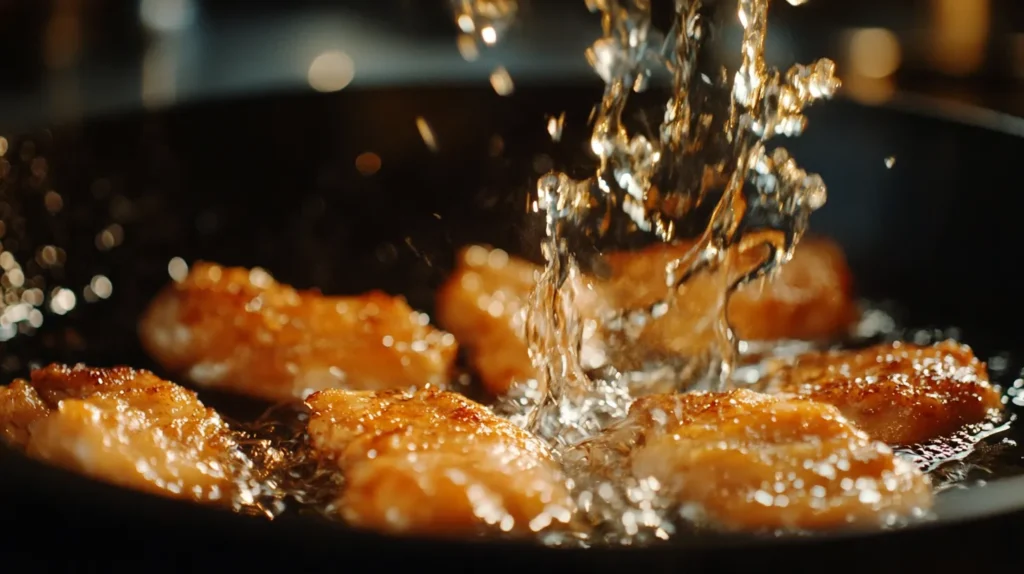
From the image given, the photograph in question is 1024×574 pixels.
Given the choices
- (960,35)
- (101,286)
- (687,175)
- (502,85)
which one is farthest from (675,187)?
(960,35)

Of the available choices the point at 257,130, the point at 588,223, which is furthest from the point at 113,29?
the point at 588,223

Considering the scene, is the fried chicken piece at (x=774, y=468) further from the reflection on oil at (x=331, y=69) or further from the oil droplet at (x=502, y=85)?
the reflection on oil at (x=331, y=69)

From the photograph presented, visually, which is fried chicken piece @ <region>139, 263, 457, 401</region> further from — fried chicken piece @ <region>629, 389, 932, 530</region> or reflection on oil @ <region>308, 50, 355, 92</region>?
reflection on oil @ <region>308, 50, 355, 92</region>

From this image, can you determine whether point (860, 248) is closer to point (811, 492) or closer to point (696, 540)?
point (811, 492)

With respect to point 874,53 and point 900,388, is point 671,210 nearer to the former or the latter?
point 900,388

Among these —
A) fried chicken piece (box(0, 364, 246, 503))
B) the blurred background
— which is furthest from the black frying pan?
the blurred background

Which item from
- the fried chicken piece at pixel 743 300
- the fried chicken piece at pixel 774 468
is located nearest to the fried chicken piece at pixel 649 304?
the fried chicken piece at pixel 743 300
